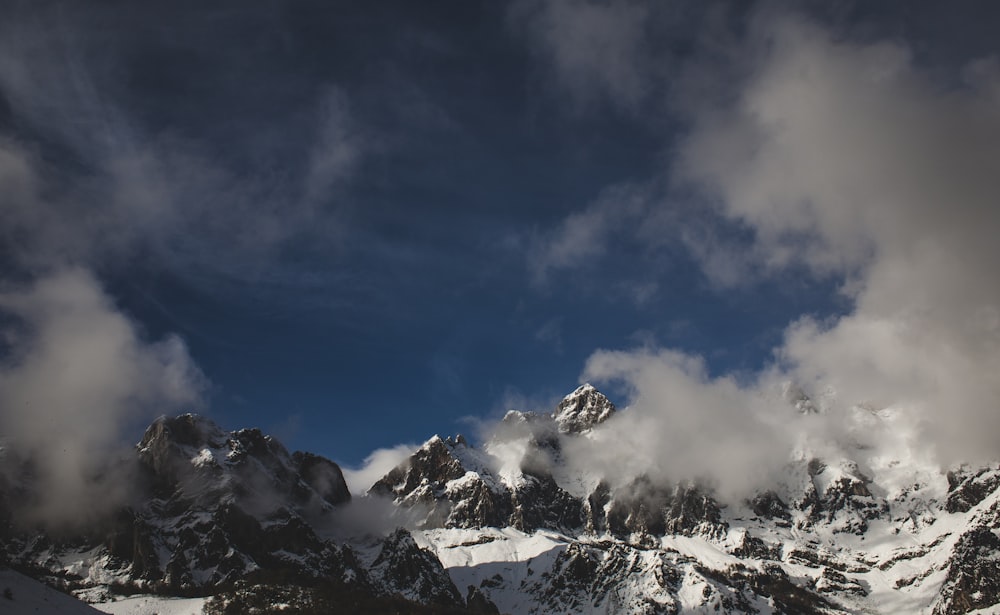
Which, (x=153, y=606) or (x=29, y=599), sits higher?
(x=153, y=606)

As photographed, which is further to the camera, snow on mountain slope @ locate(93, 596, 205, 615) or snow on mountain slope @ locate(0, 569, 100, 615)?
snow on mountain slope @ locate(93, 596, 205, 615)

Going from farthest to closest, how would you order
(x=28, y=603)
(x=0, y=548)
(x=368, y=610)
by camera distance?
(x=0, y=548) → (x=368, y=610) → (x=28, y=603)

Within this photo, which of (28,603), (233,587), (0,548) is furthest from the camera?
(0,548)

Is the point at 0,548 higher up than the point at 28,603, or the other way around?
the point at 0,548

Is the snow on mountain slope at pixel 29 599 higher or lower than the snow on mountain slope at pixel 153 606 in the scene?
lower

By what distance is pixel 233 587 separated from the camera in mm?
159750

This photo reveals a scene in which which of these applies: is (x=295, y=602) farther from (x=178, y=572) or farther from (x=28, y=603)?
(x=178, y=572)

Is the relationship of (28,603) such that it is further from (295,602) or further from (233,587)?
(233,587)

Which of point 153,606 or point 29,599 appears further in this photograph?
point 153,606

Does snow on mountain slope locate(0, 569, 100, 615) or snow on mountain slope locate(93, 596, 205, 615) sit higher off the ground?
snow on mountain slope locate(93, 596, 205, 615)

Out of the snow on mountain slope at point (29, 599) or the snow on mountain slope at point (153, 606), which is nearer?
the snow on mountain slope at point (29, 599)

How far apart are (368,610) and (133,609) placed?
80906 mm

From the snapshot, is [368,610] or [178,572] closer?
[368,610]

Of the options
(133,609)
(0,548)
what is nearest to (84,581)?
(0,548)
